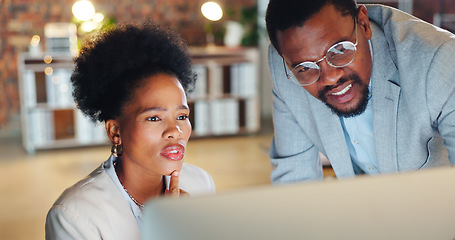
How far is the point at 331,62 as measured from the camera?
4.06ft

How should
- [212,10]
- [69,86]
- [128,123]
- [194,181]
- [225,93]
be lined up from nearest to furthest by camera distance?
[128,123]
[194,181]
[69,86]
[212,10]
[225,93]

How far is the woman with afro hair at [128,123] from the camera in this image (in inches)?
45.6

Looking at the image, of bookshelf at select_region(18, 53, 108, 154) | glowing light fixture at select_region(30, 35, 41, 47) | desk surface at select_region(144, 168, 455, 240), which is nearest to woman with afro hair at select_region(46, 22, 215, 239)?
desk surface at select_region(144, 168, 455, 240)

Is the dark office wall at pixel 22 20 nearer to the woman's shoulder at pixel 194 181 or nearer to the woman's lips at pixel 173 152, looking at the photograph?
the woman's shoulder at pixel 194 181

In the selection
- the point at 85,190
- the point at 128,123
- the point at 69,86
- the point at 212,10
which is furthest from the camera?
the point at 212,10

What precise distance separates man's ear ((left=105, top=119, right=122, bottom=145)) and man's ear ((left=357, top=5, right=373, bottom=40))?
0.70 m

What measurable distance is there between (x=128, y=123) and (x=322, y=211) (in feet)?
2.56

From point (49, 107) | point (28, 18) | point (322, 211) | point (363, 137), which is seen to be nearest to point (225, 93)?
point (49, 107)

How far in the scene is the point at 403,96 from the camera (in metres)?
1.38

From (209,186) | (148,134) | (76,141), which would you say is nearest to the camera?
(148,134)

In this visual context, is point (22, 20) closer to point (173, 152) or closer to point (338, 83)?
point (173, 152)

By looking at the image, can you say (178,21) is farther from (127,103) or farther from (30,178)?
(127,103)

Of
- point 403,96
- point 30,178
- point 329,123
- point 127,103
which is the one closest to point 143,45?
point 127,103

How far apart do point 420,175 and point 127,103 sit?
32.5 inches
